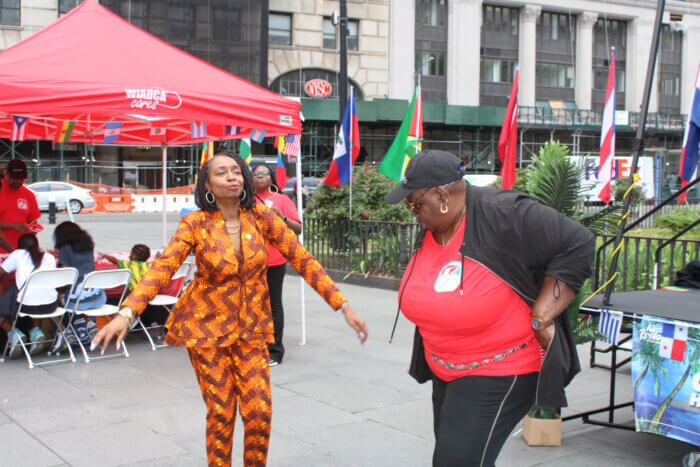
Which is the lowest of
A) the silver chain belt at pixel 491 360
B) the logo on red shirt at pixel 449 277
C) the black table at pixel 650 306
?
the black table at pixel 650 306

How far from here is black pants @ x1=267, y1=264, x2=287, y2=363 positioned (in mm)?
6281

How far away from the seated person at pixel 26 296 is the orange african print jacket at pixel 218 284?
3.65 m

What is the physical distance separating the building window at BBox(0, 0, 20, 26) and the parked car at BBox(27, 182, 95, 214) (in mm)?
11311

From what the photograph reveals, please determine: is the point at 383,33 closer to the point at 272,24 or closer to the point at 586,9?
the point at 272,24

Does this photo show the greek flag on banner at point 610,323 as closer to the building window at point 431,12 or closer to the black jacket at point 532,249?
the black jacket at point 532,249

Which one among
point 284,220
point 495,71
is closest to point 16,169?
point 284,220

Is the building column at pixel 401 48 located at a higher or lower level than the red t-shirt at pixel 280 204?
higher

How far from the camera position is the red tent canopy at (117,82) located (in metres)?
6.37

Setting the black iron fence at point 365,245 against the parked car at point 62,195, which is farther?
the parked car at point 62,195

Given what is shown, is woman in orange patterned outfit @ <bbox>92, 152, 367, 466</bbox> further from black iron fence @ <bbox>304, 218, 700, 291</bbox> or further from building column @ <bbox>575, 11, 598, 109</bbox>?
building column @ <bbox>575, 11, 598, 109</bbox>

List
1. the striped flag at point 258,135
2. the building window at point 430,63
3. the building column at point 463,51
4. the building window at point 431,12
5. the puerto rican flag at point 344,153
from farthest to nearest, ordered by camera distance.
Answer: the building column at point 463,51 < the building window at point 431,12 < the building window at point 430,63 < the puerto rican flag at point 344,153 < the striped flag at point 258,135

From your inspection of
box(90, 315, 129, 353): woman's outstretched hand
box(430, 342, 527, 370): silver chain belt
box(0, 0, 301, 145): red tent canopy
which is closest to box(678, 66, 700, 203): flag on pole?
box(430, 342, 527, 370): silver chain belt

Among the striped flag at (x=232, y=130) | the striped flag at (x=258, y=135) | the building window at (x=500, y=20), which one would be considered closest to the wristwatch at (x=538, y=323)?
the striped flag at (x=258, y=135)

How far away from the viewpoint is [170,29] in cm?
3644
